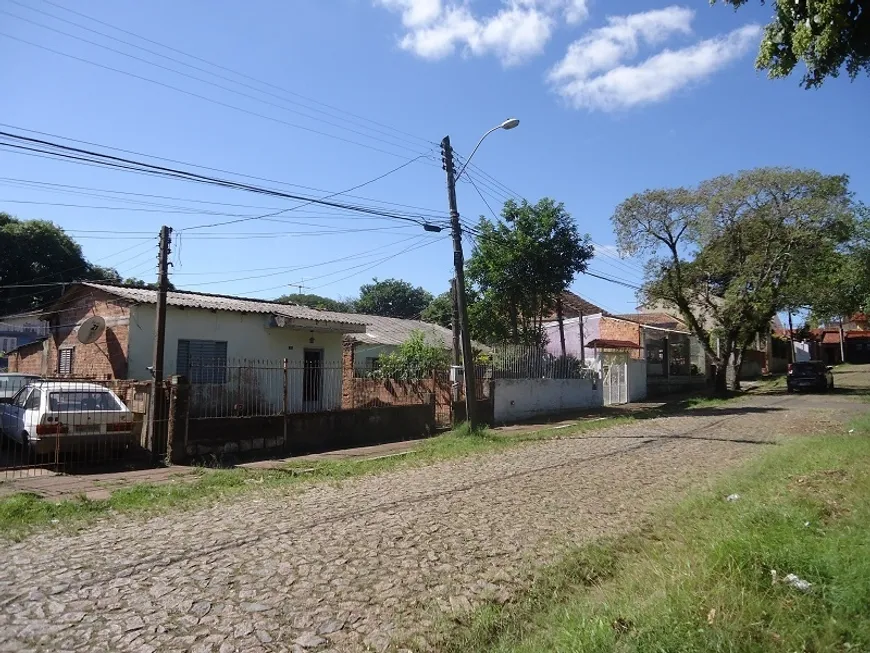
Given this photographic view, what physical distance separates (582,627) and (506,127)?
1231cm

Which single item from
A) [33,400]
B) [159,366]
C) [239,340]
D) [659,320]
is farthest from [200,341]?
[659,320]

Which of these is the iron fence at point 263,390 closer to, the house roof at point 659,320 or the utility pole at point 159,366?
the utility pole at point 159,366

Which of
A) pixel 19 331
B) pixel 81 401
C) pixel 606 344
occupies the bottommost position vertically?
pixel 81 401

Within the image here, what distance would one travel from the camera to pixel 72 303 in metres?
18.5

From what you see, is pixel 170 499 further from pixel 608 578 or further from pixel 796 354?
pixel 796 354

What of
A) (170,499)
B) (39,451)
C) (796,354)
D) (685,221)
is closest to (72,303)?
(39,451)

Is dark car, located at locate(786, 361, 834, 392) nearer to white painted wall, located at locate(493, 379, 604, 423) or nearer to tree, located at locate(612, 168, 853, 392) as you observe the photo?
tree, located at locate(612, 168, 853, 392)

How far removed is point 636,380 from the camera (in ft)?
94.8

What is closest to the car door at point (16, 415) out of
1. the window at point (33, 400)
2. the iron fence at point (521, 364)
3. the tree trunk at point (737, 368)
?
the window at point (33, 400)

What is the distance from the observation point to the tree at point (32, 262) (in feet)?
101

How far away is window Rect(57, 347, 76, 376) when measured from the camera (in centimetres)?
1819

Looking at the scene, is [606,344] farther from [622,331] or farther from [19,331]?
[19,331]

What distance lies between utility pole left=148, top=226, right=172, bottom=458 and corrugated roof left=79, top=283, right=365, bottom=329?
360 cm

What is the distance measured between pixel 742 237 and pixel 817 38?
78.6 ft
